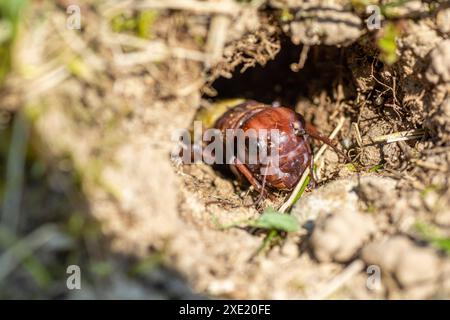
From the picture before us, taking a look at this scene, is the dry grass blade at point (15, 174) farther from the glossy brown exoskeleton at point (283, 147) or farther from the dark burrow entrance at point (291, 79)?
the dark burrow entrance at point (291, 79)

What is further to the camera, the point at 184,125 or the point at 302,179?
the point at 302,179

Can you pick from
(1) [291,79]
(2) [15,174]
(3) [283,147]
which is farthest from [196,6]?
(1) [291,79]

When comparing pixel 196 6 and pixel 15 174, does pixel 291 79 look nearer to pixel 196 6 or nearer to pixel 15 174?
pixel 196 6

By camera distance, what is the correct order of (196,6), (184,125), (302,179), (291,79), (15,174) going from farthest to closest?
(291,79)
(302,179)
(184,125)
(196,6)
(15,174)

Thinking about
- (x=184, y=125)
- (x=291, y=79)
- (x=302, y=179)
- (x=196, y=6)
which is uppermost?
(x=291, y=79)

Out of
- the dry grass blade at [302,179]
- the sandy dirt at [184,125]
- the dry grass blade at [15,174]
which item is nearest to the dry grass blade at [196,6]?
the sandy dirt at [184,125]

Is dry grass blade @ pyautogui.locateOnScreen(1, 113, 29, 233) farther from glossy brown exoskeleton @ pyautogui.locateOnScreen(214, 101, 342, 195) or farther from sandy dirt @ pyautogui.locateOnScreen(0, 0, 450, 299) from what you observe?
glossy brown exoskeleton @ pyautogui.locateOnScreen(214, 101, 342, 195)

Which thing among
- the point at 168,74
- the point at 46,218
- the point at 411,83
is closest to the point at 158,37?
the point at 168,74

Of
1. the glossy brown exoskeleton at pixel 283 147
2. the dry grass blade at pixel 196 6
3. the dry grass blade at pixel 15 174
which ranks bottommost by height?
the dry grass blade at pixel 15 174
